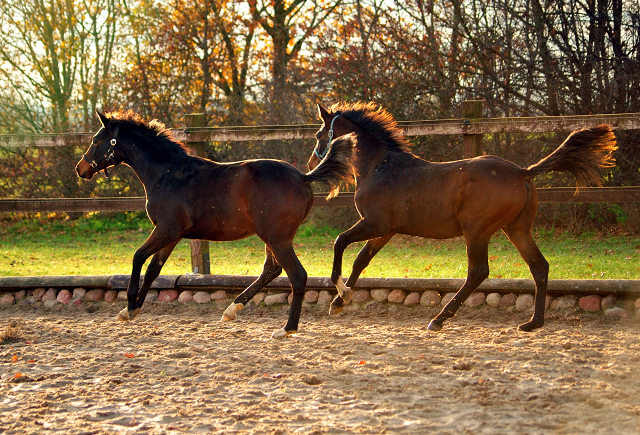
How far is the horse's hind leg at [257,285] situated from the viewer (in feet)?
18.2

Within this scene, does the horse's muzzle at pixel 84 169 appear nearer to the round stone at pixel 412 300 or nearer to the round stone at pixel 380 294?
the round stone at pixel 380 294

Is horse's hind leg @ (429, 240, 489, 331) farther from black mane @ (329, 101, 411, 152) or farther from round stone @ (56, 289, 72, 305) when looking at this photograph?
round stone @ (56, 289, 72, 305)

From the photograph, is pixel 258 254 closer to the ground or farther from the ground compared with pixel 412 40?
closer to the ground

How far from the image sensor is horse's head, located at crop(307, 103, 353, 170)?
229 inches

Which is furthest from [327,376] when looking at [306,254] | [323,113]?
[306,254]

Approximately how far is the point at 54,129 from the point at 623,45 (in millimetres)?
12825

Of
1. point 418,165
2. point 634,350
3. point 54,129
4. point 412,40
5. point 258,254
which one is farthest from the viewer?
point 54,129

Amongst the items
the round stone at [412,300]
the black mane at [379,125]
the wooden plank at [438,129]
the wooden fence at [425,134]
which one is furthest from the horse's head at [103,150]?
the round stone at [412,300]

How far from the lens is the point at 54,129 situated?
1558 cm

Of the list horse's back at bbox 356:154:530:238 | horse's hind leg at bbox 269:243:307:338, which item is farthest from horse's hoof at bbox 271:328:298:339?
horse's back at bbox 356:154:530:238

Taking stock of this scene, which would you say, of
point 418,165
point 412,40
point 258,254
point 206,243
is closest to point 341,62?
point 412,40

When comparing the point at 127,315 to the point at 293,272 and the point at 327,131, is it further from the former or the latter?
the point at 327,131

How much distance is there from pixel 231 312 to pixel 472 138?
300 centimetres

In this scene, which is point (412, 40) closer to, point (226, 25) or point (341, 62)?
point (341, 62)
